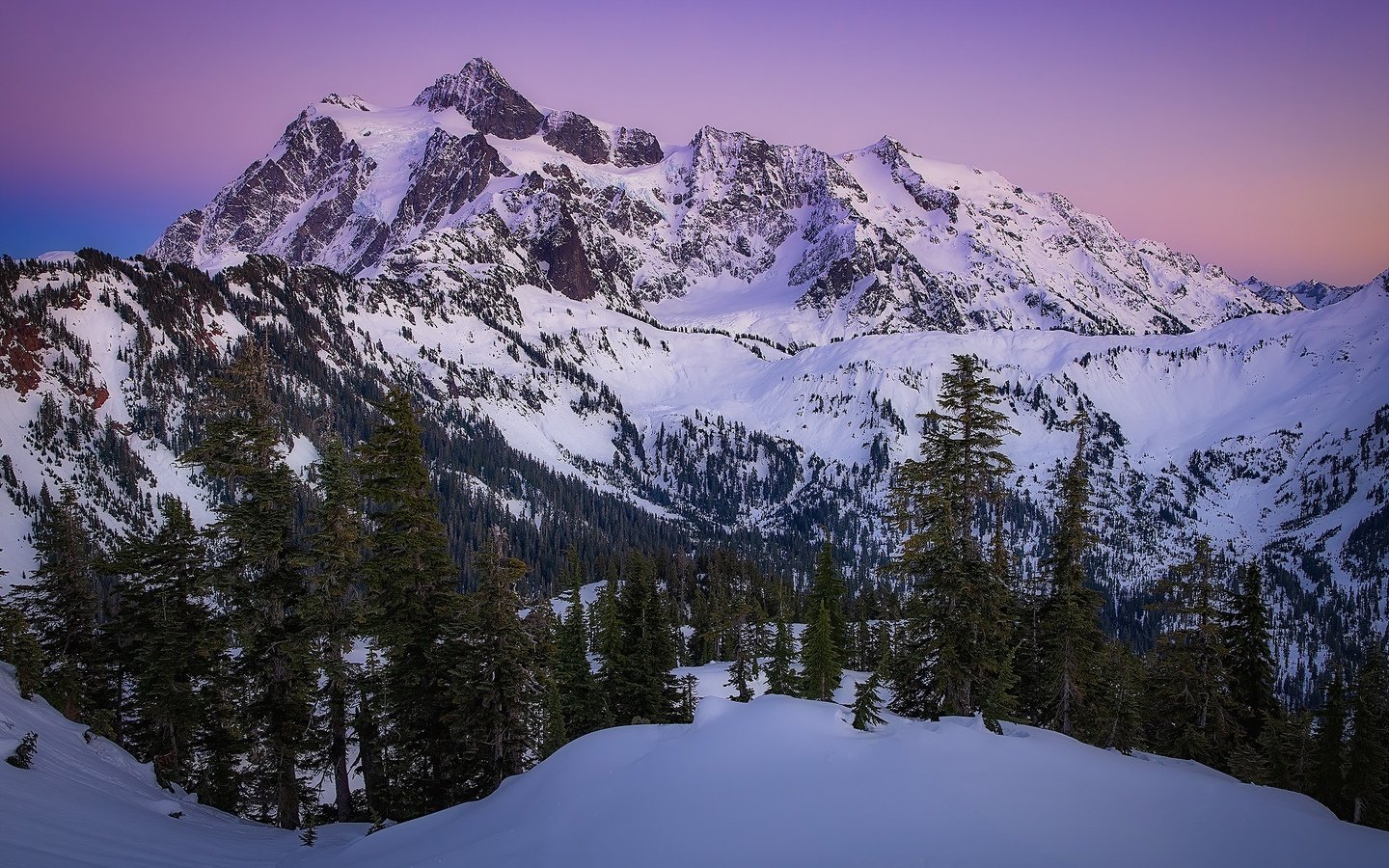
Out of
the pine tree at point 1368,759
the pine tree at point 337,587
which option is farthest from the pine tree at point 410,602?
the pine tree at point 1368,759

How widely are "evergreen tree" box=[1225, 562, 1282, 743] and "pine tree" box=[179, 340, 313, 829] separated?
34856 mm

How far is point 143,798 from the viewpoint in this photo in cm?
1460

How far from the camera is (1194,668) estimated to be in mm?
25547

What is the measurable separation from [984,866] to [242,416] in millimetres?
21480

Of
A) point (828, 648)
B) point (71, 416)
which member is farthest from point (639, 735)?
point (71, 416)

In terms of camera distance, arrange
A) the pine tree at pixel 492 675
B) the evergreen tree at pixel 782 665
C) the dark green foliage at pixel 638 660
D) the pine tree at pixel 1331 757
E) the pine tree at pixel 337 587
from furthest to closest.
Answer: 1. the evergreen tree at pixel 782 665
2. the dark green foliage at pixel 638 660
3. the pine tree at pixel 1331 757
4. the pine tree at pixel 492 675
5. the pine tree at pixel 337 587

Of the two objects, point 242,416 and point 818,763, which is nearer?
point 818,763

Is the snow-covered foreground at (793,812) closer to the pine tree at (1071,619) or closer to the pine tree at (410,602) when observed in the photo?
the pine tree at (410,602)

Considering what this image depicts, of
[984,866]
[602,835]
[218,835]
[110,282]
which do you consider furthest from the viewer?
[110,282]

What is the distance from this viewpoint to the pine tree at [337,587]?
18.6m

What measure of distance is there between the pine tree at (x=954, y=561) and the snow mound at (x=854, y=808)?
706 centimetres

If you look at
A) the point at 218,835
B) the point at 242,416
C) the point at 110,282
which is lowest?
the point at 218,835

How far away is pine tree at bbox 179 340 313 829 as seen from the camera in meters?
18.5

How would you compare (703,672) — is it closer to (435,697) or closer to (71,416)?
(435,697)
